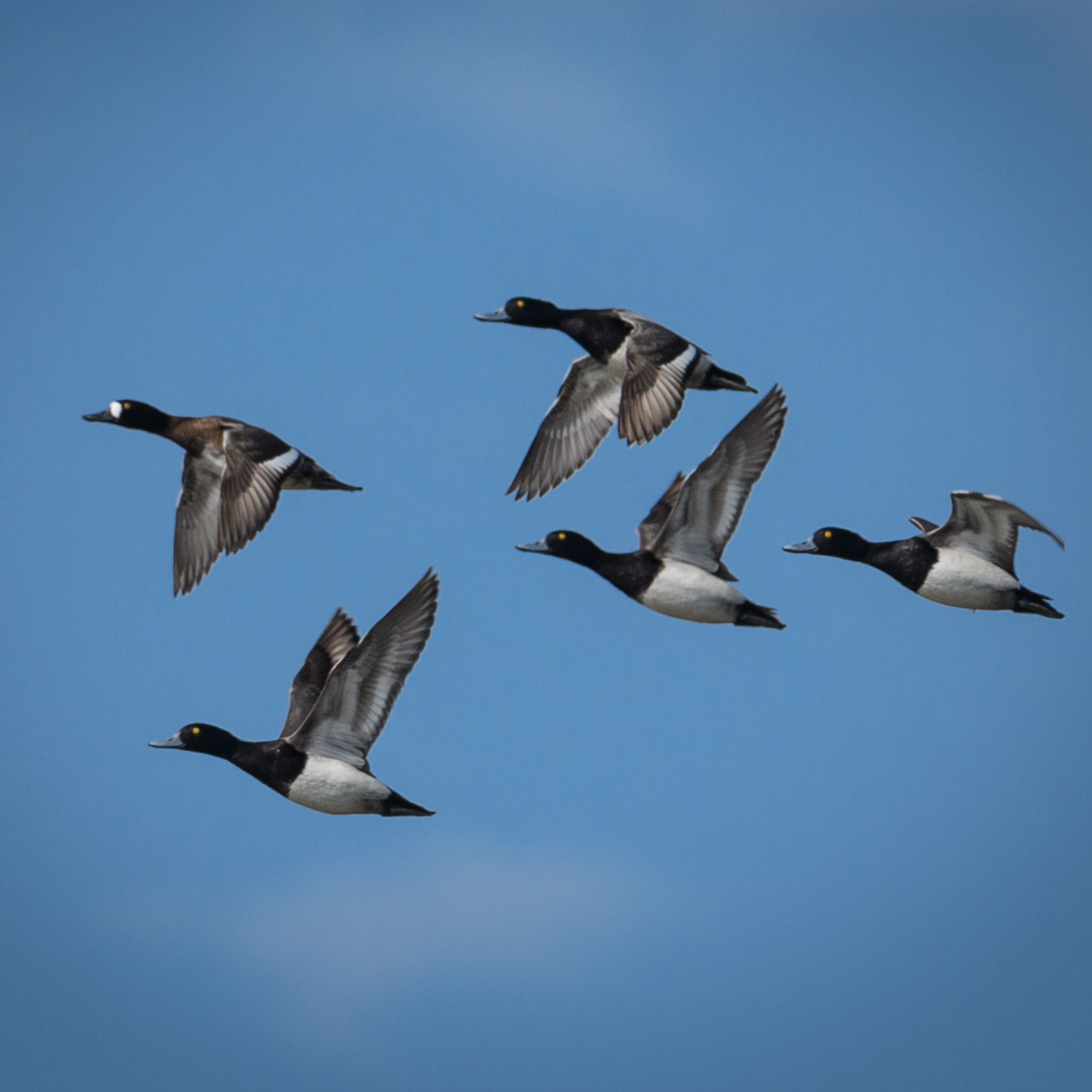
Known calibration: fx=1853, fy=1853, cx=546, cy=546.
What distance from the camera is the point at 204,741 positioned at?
17.6 metres

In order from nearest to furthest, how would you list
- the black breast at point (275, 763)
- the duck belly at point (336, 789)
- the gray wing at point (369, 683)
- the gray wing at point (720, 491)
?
the gray wing at point (369, 683), the duck belly at point (336, 789), the black breast at point (275, 763), the gray wing at point (720, 491)

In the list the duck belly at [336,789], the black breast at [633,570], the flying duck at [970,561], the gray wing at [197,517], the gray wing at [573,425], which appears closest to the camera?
the duck belly at [336,789]

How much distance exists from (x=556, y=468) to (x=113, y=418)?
4643 mm

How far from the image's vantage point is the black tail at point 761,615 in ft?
56.2

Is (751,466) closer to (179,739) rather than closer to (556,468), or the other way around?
(556,468)

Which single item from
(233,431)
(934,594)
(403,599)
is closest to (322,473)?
(233,431)

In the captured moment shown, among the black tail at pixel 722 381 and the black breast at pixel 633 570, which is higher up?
the black tail at pixel 722 381

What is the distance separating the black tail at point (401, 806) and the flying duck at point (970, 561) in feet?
17.8

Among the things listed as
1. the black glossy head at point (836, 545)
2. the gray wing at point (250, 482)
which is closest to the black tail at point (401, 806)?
the gray wing at point (250, 482)

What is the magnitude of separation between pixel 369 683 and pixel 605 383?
5373mm

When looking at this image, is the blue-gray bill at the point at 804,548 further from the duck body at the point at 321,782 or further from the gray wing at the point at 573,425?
the duck body at the point at 321,782

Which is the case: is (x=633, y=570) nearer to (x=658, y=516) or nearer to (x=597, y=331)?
(x=658, y=516)

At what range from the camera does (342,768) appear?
53.2ft

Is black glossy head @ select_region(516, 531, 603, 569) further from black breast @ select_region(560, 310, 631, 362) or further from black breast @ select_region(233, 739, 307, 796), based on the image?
black breast @ select_region(233, 739, 307, 796)
